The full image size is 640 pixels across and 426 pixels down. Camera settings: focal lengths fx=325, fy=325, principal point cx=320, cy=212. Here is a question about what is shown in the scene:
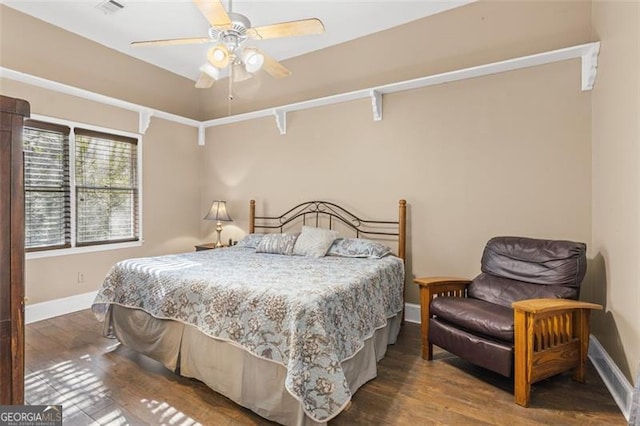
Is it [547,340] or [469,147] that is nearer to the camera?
[547,340]

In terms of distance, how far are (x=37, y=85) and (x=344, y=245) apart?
365cm

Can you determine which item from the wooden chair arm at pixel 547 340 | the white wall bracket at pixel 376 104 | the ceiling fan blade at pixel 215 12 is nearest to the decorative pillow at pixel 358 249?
the wooden chair arm at pixel 547 340

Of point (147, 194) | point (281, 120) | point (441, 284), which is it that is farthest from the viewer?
point (147, 194)

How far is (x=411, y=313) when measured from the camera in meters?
3.50

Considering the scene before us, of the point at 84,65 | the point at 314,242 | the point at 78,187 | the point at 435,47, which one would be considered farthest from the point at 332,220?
the point at 84,65

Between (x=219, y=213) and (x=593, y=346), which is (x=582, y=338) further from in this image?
(x=219, y=213)

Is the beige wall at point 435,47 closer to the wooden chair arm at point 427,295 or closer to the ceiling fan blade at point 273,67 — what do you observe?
the ceiling fan blade at point 273,67

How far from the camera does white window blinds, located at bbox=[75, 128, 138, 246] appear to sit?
3848 mm

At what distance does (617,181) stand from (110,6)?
4.72 meters

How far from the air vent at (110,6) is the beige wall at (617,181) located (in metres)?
4.27

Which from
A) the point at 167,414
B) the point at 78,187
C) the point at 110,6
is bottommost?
the point at 167,414

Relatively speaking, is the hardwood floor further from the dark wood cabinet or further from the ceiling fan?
the ceiling fan

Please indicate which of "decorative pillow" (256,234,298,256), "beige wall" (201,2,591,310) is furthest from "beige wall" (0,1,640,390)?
"decorative pillow" (256,234,298,256)

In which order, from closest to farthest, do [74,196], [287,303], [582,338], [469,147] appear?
1. [287,303]
2. [582,338]
3. [469,147]
4. [74,196]
